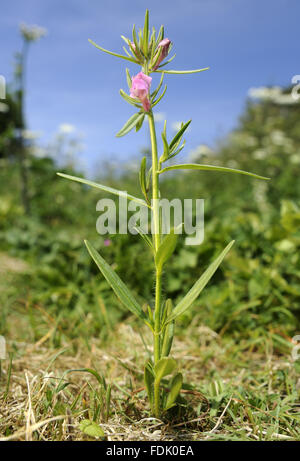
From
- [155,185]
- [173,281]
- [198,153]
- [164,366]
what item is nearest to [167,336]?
[164,366]

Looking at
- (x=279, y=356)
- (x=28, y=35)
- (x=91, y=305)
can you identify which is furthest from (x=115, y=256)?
(x=28, y=35)

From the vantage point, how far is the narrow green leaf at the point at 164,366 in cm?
94

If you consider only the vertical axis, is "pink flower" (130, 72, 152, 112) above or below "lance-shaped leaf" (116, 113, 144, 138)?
above

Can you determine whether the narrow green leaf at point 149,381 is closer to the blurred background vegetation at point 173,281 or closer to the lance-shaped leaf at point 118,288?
the lance-shaped leaf at point 118,288

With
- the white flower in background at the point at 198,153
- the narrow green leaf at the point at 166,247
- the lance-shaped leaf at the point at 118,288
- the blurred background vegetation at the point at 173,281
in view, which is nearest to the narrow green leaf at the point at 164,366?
the lance-shaped leaf at the point at 118,288

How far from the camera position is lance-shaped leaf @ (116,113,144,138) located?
0.91 meters

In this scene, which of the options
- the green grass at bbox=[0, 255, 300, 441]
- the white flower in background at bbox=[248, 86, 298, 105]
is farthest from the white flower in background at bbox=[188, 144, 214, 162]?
the green grass at bbox=[0, 255, 300, 441]

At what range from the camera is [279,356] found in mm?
1628

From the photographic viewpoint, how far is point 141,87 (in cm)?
91

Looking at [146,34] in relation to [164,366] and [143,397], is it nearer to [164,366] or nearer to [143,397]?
[164,366]

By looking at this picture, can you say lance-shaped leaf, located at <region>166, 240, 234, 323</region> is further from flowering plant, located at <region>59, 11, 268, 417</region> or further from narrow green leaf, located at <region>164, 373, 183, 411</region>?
narrow green leaf, located at <region>164, 373, 183, 411</region>

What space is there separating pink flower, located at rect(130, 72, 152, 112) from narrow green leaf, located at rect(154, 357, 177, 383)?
618 millimetres

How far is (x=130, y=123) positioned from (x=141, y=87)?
3.4 inches
